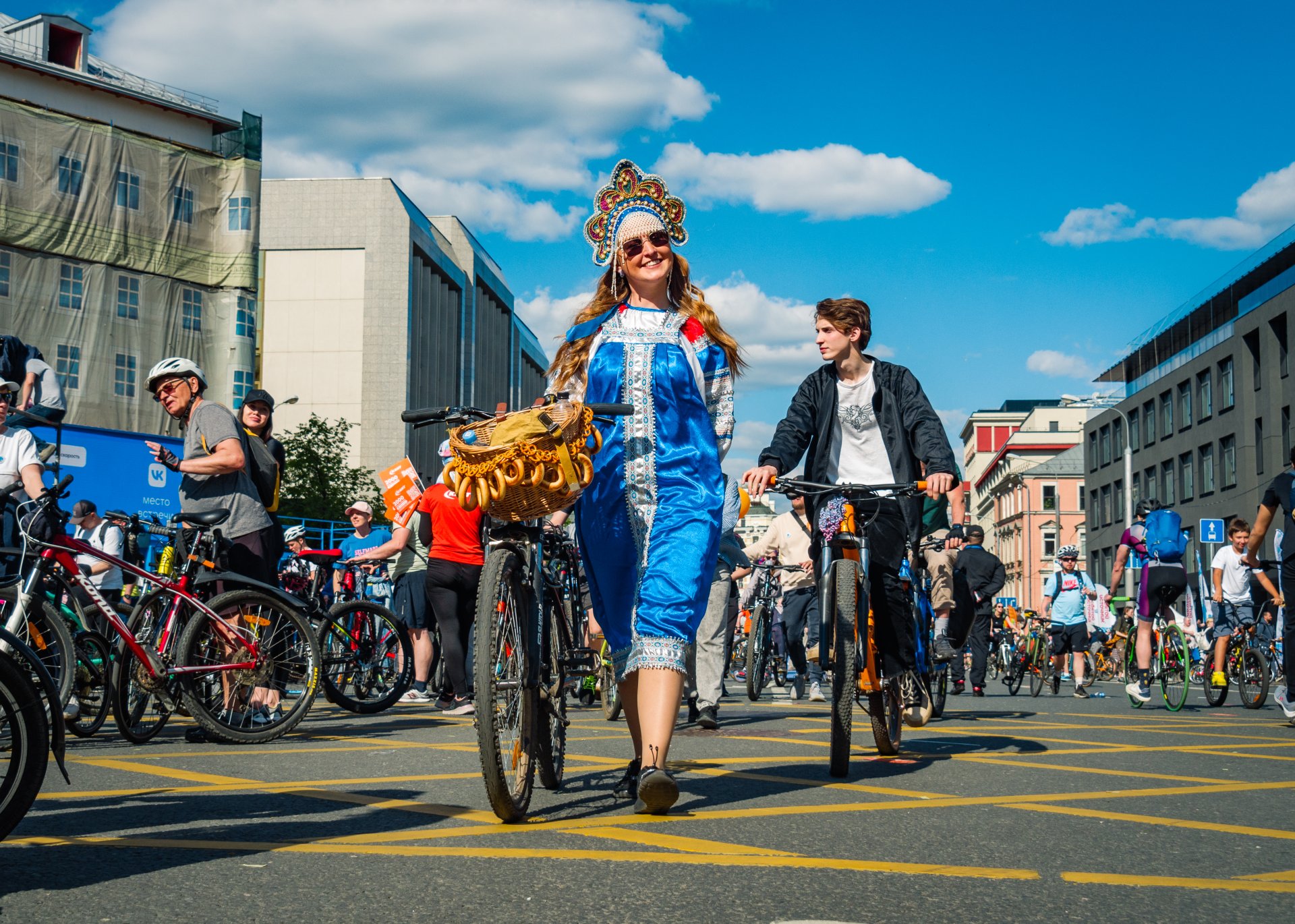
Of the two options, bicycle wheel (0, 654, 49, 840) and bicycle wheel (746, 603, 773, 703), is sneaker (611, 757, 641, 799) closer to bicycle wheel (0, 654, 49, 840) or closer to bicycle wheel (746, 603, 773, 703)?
bicycle wheel (0, 654, 49, 840)

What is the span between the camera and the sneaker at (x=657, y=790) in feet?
15.8

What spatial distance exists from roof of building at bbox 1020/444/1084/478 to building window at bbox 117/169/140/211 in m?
83.2

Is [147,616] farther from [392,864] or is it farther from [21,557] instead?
[392,864]

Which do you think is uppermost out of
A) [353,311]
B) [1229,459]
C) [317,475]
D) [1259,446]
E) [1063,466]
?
[353,311]

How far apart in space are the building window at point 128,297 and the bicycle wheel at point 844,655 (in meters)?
54.9

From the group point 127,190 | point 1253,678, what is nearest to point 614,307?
point 1253,678

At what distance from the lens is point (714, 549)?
17.7 ft

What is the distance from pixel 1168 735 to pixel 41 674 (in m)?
7.20

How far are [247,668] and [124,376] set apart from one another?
175 feet

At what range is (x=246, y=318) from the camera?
61.6 m

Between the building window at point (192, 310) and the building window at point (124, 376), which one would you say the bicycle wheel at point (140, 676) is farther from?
the building window at point (192, 310)

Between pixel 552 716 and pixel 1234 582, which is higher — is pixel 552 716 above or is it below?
below

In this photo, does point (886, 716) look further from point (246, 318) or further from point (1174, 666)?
point (246, 318)

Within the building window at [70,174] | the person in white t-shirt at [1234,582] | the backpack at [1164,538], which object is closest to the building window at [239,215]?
the building window at [70,174]
